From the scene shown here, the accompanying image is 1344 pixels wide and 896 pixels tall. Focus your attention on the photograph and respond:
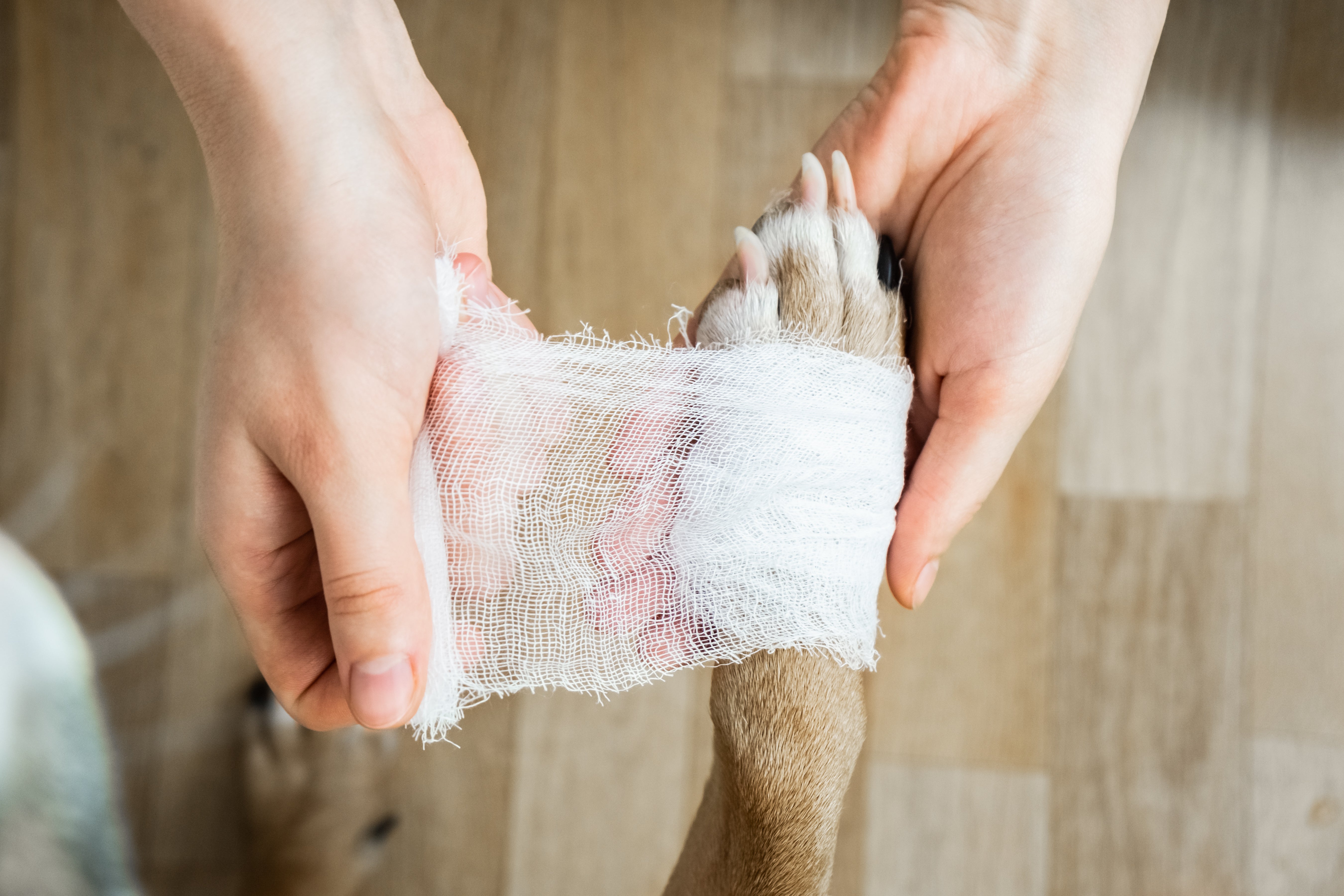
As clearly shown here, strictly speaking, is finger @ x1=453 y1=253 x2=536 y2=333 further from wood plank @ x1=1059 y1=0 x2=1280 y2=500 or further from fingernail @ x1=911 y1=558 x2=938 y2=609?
wood plank @ x1=1059 y1=0 x2=1280 y2=500

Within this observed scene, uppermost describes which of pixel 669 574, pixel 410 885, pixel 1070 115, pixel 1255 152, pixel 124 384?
pixel 1070 115

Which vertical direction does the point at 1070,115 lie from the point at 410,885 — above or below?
above

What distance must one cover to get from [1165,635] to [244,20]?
1.27m

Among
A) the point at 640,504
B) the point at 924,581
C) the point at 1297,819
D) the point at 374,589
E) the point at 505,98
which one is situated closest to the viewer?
the point at 374,589

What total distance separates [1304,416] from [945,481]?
2.58ft

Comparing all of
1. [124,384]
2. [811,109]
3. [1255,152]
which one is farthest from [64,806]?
[1255,152]

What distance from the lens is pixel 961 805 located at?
4.14 feet

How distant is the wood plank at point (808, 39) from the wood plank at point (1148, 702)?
682 mm

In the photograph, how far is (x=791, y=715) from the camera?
2.34ft

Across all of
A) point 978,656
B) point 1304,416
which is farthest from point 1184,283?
point 978,656

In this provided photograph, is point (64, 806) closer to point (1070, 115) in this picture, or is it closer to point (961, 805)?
point (961, 805)

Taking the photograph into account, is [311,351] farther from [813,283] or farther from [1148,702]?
[1148,702]

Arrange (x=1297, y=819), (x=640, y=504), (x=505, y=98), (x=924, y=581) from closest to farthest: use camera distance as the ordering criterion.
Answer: (x=640, y=504)
(x=924, y=581)
(x=1297, y=819)
(x=505, y=98)

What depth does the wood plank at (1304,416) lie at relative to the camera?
127 centimetres
